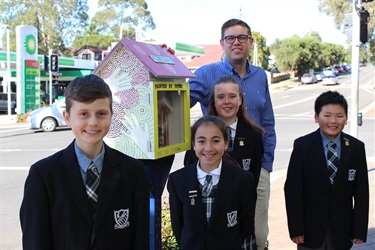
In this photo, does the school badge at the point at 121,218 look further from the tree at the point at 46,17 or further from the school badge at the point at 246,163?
the tree at the point at 46,17

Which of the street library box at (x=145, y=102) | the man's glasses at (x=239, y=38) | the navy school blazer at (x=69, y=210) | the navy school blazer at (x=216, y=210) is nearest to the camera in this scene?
the navy school blazer at (x=69, y=210)

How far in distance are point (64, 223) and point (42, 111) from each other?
16.0 metres

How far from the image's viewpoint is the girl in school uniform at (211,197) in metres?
2.55

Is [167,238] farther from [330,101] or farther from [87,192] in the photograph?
[87,192]

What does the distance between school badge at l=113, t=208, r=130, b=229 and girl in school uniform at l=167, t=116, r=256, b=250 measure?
60cm

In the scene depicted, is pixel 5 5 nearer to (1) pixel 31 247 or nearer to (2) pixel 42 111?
→ (2) pixel 42 111

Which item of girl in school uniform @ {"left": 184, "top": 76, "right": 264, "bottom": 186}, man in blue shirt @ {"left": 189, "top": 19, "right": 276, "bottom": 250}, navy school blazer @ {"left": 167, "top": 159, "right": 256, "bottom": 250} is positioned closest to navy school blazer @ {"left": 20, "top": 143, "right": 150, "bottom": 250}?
navy school blazer @ {"left": 167, "top": 159, "right": 256, "bottom": 250}

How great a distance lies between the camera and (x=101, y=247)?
1966mm

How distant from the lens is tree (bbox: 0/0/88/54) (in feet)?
160

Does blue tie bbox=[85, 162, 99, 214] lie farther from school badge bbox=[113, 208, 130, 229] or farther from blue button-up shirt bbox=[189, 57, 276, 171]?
blue button-up shirt bbox=[189, 57, 276, 171]

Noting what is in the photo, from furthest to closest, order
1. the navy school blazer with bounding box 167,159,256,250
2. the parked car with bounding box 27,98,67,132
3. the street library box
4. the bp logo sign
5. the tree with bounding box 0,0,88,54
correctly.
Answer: the tree with bounding box 0,0,88,54
the bp logo sign
the parked car with bounding box 27,98,67,132
the street library box
the navy school blazer with bounding box 167,159,256,250

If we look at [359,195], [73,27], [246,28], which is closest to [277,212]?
[359,195]

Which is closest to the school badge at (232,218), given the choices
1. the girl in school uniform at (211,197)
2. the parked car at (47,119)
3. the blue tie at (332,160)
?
the girl in school uniform at (211,197)

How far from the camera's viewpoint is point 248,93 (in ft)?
11.1
